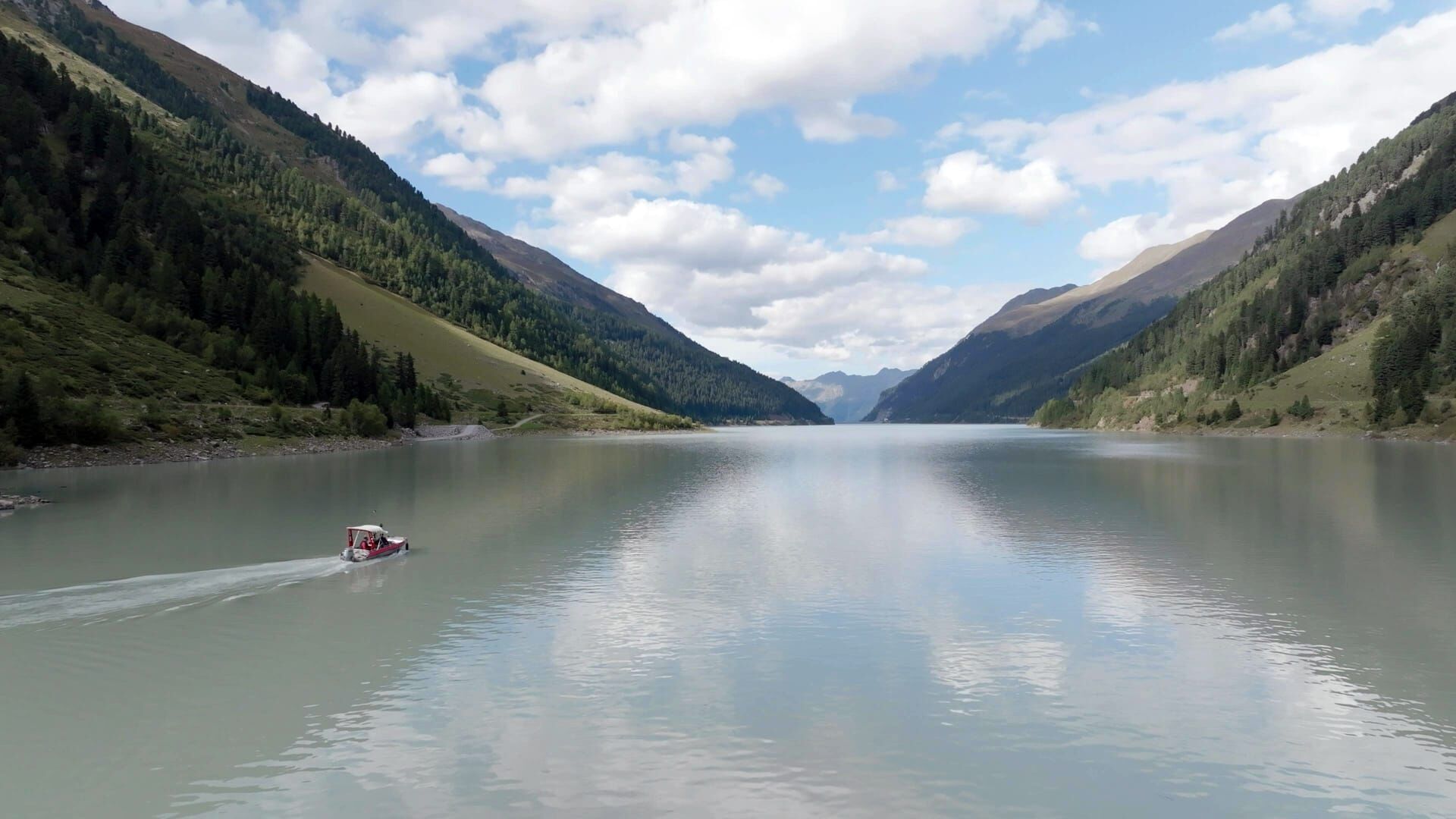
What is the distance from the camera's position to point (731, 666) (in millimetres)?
23469

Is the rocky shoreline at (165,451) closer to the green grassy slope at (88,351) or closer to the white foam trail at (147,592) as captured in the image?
the green grassy slope at (88,351)

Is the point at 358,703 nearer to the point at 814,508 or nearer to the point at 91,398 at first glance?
the point at 814,508

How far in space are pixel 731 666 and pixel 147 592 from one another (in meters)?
25.8

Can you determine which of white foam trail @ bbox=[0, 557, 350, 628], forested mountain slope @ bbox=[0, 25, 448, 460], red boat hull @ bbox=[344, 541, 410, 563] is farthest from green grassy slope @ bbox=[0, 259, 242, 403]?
red boat hull @ bbox=[344, 541, 410, 563]

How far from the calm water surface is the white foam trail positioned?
0.67 ft

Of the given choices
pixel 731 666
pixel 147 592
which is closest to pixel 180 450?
pixel 147 592

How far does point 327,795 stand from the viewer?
15477 mm

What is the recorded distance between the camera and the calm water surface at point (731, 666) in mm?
15875

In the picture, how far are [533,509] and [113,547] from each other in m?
25.7

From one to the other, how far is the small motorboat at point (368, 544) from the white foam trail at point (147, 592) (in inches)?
40.0

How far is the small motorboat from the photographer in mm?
39250

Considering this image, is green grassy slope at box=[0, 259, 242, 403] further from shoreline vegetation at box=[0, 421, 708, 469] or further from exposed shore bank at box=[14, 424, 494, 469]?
exposed shore bank at box=[14, 424, 494, 469]

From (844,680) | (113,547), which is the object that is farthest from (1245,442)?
(113,547)

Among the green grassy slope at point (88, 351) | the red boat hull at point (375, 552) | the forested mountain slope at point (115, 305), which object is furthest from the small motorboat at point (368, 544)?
the green grassy slope at point (88, 351)
